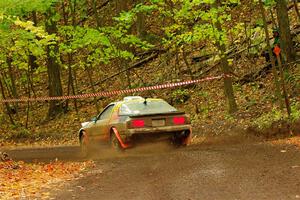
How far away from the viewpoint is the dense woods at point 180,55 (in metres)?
15.9

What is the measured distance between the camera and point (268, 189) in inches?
277

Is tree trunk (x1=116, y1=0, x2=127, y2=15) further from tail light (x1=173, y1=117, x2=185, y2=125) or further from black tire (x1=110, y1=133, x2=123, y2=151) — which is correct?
tail light (x1=173, y1=117, x2=185, y2=125)

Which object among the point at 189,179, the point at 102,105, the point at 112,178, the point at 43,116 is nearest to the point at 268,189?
the point at 189,179

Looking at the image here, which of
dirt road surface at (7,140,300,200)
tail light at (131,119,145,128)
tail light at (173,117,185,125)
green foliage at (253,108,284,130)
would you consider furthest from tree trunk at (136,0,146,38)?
dirt road surface at (7,140,300,200)

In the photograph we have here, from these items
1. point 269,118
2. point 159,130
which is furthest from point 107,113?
point 269,118

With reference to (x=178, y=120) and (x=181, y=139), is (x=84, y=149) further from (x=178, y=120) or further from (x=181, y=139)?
(x=178, y=120)

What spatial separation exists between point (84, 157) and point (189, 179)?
6140 millimetres

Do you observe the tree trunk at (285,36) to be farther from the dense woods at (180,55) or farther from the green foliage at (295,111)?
the green foliage at (295,111)

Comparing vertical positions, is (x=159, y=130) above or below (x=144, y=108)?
below

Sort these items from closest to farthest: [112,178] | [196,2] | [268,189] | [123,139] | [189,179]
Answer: [268,189]
[189,179]
[112,178]
[123,139]
[196,2]

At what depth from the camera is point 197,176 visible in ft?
27.7

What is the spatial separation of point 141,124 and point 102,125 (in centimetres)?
157

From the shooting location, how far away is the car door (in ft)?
42.9

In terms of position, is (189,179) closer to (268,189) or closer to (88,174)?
(268,189)
